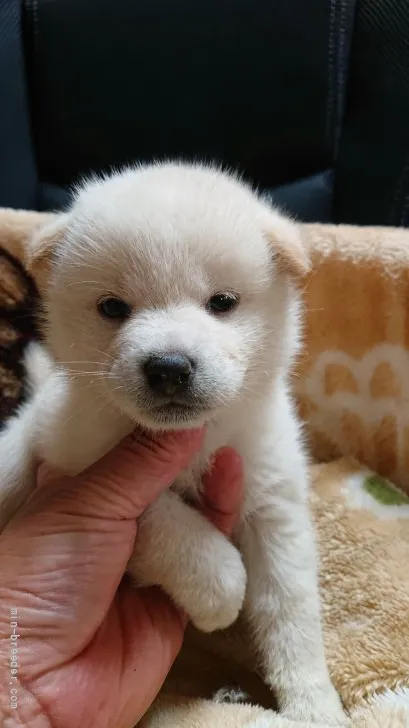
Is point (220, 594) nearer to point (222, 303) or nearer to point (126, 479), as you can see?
point (126, 479)

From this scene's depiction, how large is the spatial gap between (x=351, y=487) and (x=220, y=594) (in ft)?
2.07

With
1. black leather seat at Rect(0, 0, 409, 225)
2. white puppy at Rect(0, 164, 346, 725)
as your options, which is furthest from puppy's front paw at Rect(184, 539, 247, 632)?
black leather seat at Rect(0, 0, 409, 225)

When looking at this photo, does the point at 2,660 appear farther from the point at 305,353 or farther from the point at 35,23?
the point at 35,23

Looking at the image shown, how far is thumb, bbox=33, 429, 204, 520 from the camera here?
1.30m

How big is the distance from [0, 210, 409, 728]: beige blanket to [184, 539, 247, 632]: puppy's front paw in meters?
0.16

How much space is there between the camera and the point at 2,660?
3.83 ft

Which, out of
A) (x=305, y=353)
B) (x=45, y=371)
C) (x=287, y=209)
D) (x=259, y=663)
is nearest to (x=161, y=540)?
(x=259, y=663)

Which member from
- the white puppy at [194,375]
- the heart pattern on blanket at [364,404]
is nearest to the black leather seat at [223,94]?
the heart pattern on blanket at [364,404]

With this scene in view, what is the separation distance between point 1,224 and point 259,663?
1.27m

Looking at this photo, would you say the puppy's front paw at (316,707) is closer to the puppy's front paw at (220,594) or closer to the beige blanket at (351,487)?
the beige blanket at (351,487)

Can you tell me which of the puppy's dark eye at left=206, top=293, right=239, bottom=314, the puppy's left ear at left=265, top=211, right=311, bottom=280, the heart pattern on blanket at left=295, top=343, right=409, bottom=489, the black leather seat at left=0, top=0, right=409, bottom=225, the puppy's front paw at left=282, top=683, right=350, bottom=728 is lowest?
the puppy's front paw at left=282, top=683, right=350, bottom=728

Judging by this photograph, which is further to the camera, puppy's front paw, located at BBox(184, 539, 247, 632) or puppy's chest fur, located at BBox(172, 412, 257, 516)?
puppy's chest fur, located at BBox(172, 412, 257, 516)

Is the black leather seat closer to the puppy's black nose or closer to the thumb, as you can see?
the thumb

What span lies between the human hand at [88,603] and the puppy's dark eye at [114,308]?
25 cm
